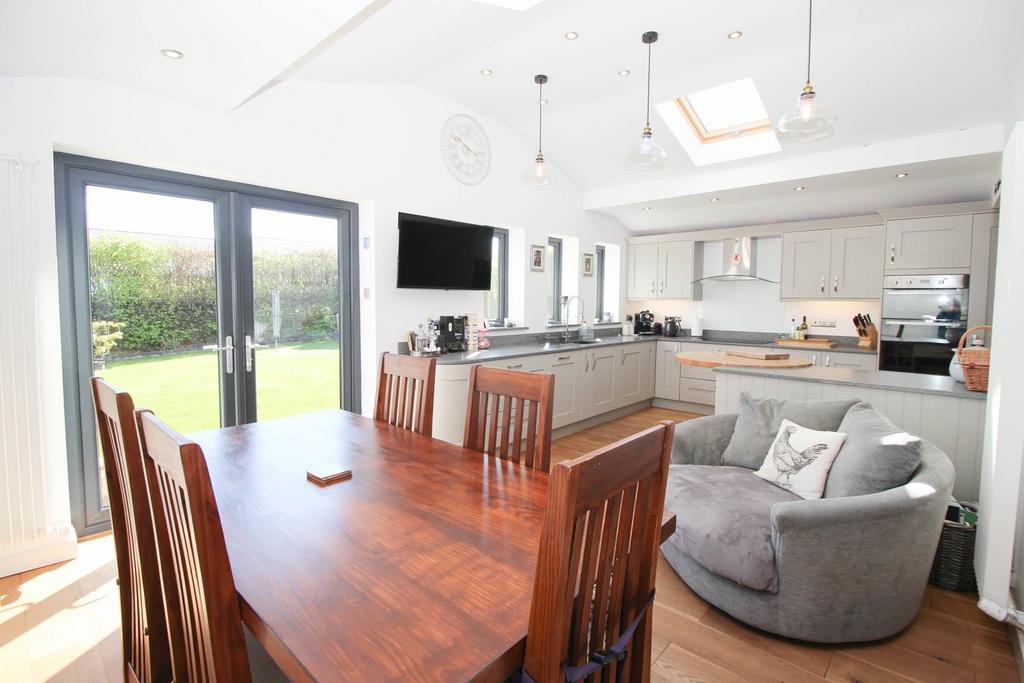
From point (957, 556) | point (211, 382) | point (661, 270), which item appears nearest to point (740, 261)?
point (661, 270)

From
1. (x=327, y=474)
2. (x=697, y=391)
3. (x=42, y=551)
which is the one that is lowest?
(x=42, y=551)

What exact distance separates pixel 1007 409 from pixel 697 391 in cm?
394

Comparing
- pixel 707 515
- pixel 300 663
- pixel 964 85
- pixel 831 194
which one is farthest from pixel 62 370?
pixel 831 194

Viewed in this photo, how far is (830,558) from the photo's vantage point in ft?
5.89

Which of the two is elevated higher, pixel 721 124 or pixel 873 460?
pixel 721 124

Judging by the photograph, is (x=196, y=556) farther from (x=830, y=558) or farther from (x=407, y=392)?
(x=830, y=558)

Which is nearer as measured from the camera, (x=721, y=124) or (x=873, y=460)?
(x=873, y=460)

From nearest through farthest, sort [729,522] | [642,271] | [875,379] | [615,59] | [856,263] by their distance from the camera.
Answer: [729,522]
[875,379]
[615,59]
[856,263]
[642,271]

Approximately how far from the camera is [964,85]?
10.5 ft

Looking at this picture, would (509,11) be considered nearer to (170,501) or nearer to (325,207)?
(325,207)

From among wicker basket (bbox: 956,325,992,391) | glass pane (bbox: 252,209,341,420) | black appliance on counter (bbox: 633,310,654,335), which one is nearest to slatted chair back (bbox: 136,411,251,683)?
glass pane (bbox: 252,209,341,420)

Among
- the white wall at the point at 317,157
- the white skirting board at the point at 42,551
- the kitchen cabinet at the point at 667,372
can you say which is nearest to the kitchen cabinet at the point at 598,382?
the white wall at the point at 317,157

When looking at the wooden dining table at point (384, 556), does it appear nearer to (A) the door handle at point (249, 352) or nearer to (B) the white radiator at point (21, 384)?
(B) the white radiator at point (21, 384)

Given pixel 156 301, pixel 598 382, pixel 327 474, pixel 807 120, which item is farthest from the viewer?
pixel 598 382
